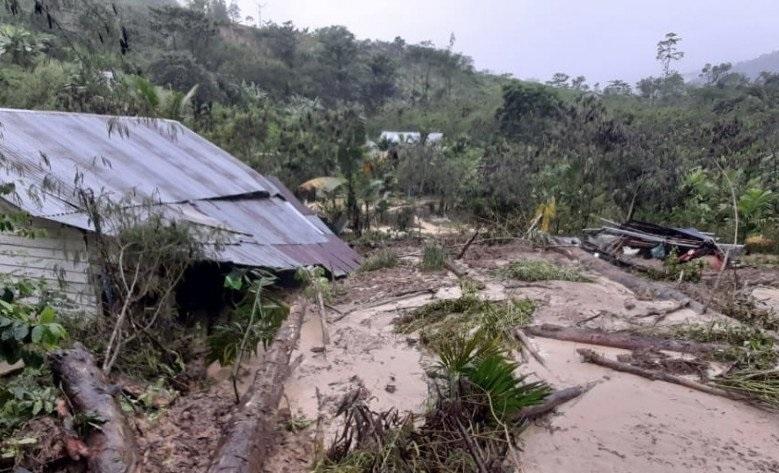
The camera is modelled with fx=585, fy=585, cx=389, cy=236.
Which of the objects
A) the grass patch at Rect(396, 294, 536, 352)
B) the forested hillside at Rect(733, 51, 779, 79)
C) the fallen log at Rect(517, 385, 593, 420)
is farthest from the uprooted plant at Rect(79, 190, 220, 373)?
the forested hillside at Rect(733, 51, 779, 79)

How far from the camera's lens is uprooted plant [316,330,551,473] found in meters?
4.39

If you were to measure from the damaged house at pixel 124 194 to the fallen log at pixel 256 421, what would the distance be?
1.59 metres

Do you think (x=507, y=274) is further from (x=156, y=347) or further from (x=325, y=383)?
(x=156, y=347)

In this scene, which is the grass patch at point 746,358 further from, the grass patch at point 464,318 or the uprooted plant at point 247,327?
the uprooted plant at point 247,327

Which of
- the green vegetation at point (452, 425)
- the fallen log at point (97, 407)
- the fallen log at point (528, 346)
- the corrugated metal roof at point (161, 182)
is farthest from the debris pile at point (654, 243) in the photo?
the fallen log at point (97, 407)

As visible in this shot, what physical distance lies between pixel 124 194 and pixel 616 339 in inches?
265

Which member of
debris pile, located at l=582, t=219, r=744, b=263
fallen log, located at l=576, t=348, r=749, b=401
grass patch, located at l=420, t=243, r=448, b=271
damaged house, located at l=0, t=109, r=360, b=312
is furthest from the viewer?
debris pile, located at l=582, t=219, r=744, b=263

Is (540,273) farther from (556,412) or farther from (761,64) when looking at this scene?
(761,64)

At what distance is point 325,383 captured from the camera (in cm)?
661

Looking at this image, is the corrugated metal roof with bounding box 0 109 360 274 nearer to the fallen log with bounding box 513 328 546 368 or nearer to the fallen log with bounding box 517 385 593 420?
the fallen log with bounding box 513 328 546 368

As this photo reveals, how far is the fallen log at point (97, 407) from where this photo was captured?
4.09 meters

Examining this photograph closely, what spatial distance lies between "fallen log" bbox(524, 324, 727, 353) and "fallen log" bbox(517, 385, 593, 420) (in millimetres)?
1416

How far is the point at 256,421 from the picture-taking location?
494 cm

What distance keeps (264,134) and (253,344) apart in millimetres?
15533
